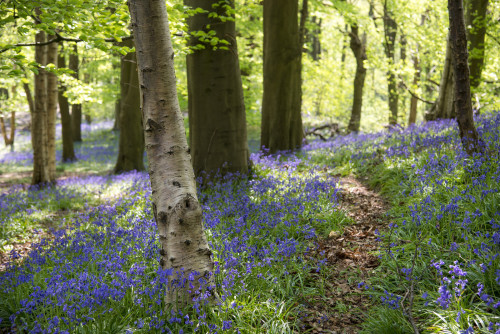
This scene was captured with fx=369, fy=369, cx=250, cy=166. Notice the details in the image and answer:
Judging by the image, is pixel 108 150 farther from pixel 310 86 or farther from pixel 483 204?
pixel 483 204

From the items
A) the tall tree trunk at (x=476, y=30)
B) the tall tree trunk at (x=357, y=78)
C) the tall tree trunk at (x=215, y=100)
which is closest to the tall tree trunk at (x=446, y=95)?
the tall tree trunk at (x=476, y=30)

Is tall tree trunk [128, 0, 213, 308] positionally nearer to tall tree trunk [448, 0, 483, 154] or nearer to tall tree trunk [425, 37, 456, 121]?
tall tree trunk [448, 0, 483, 154]

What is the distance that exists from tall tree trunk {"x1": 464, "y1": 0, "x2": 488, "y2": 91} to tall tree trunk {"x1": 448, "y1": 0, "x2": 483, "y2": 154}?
4723mm

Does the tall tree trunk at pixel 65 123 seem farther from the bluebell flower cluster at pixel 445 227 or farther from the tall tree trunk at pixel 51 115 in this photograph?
the bluebell flower cluster at pixel 445 227

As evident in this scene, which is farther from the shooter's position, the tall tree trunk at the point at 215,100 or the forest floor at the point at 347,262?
the tall tree trunk at the point at 215,100

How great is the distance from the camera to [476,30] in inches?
397

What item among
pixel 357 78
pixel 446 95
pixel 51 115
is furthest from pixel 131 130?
pixel 357 78

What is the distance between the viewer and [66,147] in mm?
19078

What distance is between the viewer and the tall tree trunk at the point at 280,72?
32.5 ft

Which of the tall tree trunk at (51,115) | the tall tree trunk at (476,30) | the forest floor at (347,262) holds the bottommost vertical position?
the forest floor at (347,262)

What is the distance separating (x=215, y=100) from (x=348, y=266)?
407cm

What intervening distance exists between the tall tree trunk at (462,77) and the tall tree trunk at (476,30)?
4723 millimetres

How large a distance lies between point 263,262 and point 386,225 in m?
2.14

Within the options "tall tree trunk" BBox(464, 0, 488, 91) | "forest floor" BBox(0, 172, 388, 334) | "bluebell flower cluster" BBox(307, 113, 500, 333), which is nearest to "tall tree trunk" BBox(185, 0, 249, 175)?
"forest floor" BBox(0, 172, 388, 334)
